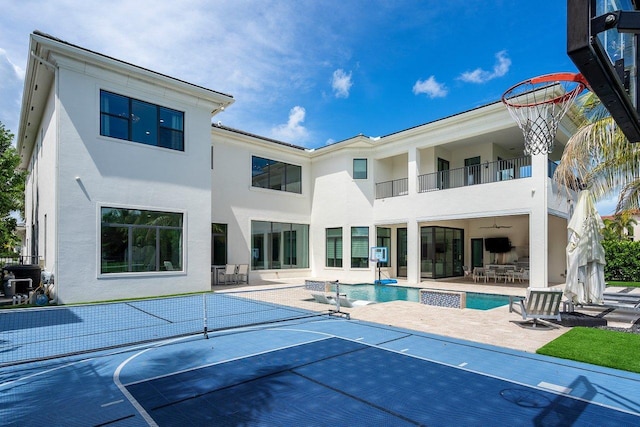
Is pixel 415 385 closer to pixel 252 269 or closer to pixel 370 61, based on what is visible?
pixel 252 269

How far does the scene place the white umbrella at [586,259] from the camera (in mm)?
9617

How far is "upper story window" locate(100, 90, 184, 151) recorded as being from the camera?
14.0 m

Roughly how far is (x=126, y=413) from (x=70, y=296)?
33.3 feet

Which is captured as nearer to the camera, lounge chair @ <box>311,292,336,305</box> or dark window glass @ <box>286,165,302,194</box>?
lounge chair @ <box>311,292,336,305</box>

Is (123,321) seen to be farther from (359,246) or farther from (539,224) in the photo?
(539,224)

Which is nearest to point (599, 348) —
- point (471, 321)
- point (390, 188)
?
point (471, 321)

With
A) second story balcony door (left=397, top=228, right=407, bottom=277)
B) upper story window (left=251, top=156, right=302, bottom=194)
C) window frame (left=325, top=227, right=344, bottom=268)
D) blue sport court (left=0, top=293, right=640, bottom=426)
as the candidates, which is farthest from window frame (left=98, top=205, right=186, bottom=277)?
second story balcony door (left=397, top=228, right=407, bottom=277)

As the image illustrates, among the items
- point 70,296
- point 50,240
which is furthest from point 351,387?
point 50,240

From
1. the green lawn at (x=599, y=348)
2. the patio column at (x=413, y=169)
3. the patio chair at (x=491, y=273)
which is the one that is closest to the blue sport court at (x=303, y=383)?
the green lawn at (x=599, y=348)

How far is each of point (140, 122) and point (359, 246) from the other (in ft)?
43.4

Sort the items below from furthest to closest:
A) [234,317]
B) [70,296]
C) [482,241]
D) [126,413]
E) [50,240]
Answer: [482,241], [50,240], [70,296], [234,317], [126,413]

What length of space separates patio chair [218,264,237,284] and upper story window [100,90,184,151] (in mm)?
6650

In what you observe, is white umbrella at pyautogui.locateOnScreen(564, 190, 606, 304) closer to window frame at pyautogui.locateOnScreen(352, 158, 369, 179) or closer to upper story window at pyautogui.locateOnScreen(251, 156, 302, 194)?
window frame at pyautogui.locateOnScreen(352, 158, 369, 179)

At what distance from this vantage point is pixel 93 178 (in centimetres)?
1349
